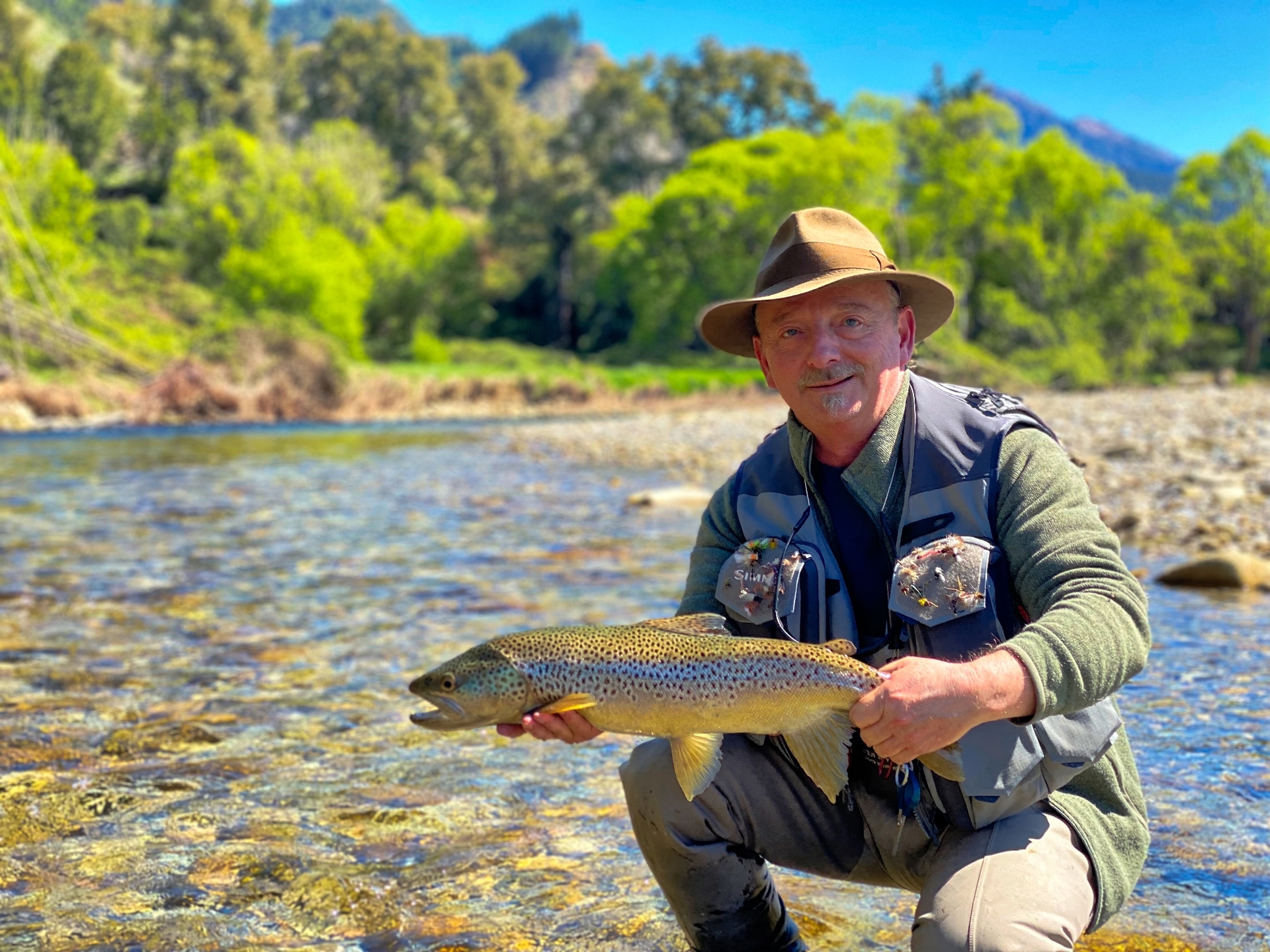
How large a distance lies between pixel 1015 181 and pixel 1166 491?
5746 centimetres

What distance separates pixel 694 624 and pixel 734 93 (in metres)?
100

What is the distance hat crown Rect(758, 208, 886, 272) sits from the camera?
10.6 ft

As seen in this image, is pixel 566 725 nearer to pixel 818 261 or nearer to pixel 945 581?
pixel 945 581

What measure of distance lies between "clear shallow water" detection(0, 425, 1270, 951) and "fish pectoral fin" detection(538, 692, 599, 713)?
1.25m

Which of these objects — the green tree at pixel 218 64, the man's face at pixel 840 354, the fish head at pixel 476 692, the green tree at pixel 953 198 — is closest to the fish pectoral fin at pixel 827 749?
the fish head at pixel 476 692

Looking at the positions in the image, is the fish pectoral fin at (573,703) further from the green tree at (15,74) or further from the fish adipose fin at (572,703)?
the green tree at (15,74)

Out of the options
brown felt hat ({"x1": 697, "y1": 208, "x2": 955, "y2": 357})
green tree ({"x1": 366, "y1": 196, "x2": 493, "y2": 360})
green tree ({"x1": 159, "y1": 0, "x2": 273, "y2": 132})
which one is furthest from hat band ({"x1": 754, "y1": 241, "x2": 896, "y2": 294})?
green tree ({"x1": 159, "y1": 0, "x2": 273, "y2": 132})

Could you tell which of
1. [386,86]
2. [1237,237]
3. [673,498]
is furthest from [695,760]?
[386,86]

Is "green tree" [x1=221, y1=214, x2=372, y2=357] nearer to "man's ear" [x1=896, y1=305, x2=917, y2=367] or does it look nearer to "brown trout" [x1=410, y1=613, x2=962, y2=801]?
"man's ear" [x1=896, y1=305, x2=917, y2=367]

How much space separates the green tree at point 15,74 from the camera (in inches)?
3504

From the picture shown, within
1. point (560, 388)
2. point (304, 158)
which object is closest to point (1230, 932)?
point (560, 388)

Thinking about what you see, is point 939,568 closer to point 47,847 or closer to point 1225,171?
point 47,847

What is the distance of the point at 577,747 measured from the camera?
20.0 feet

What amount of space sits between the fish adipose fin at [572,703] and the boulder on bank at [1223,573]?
25.1 ft
